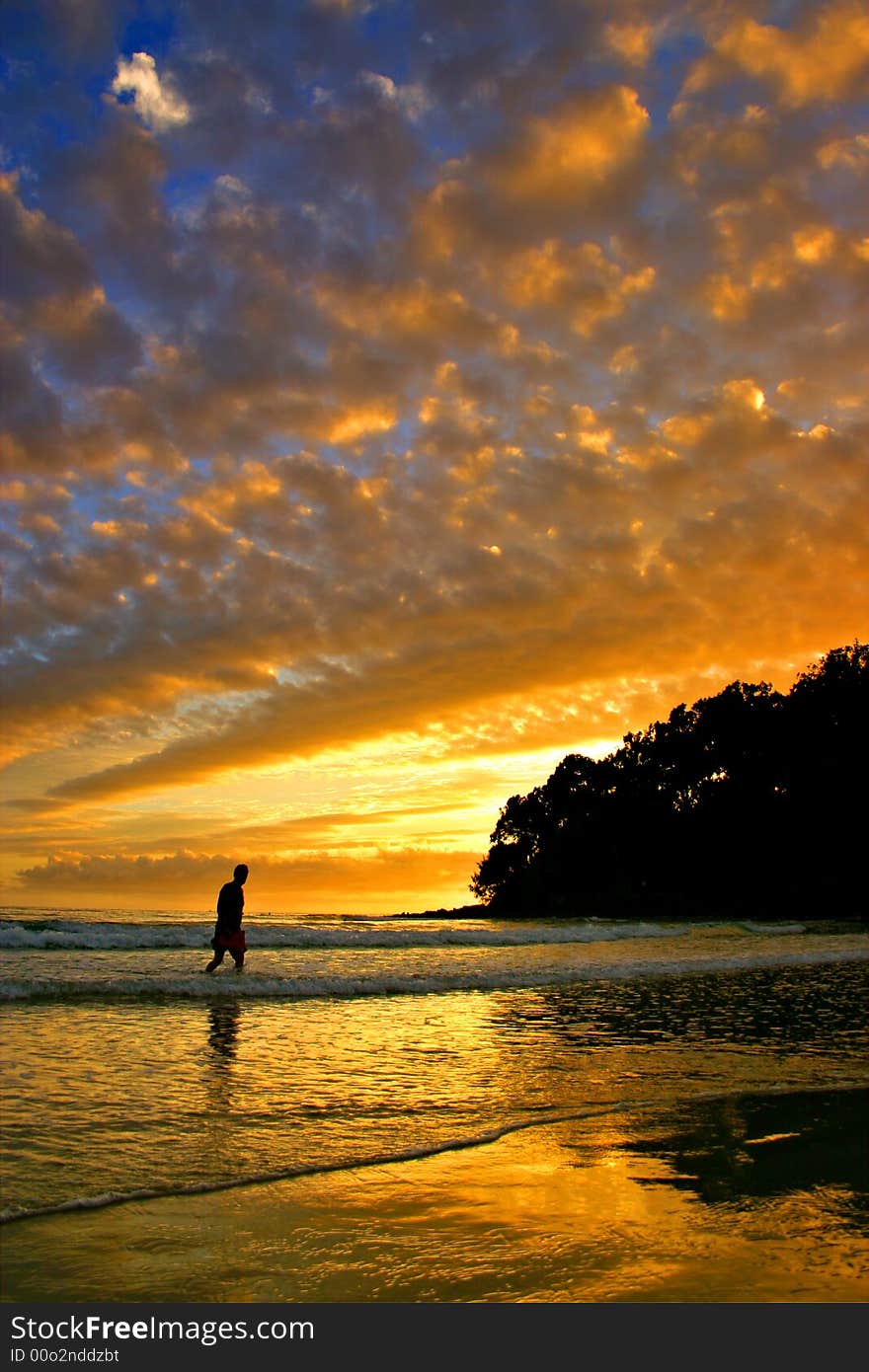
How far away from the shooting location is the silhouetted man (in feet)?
58.3

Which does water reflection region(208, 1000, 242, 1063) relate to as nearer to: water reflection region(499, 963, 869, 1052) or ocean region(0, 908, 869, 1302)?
ocean region(0, 908, 869, 1302)

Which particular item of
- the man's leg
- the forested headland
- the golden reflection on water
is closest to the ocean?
the golden reflection on water

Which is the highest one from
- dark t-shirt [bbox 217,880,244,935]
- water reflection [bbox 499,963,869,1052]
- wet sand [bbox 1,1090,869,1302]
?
dark t-shirt [bbox 217,880,244,935]

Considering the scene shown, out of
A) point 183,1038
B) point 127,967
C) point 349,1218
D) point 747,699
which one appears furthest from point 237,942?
point 747,699

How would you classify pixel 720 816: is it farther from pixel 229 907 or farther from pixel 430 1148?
pixel 430 1148

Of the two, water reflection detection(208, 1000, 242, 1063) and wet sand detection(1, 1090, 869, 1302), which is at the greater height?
wet sand detection(1, 1090, 869, 1302)

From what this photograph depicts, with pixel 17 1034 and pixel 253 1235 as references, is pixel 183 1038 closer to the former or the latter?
pixel 17 1034

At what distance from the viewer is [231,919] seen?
1788 centimetres

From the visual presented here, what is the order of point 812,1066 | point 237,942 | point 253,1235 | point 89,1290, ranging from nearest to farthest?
point 89,1290 < point 253,1235 < point 812,1066 < point 237,942

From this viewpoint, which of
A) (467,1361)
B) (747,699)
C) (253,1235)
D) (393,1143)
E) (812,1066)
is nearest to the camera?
(467,1361)

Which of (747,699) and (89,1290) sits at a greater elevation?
(747,699)

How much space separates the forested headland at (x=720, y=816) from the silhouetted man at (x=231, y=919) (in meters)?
54.6

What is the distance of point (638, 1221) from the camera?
182 inches

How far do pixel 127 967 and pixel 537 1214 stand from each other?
15.7m
